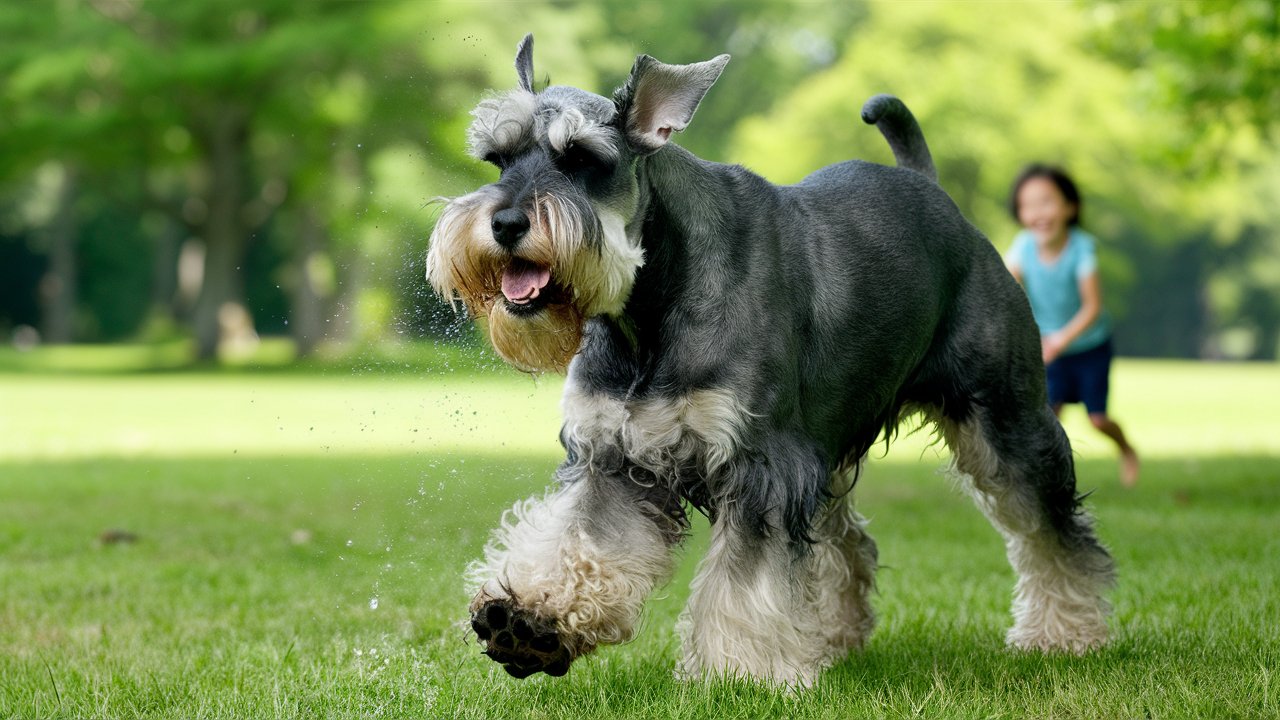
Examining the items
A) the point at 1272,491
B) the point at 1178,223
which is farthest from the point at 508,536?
the point at 1178,223

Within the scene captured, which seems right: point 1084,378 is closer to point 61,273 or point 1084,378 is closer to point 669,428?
point 669,428

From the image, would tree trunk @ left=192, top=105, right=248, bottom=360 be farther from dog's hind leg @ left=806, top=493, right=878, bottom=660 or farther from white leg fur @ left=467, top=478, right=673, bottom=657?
white leg fur @ left=467, top=478, right=673, bottom=657

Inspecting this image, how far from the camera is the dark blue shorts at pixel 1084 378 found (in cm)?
1016

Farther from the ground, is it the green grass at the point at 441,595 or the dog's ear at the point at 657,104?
the dog's ear at the point at 657,104

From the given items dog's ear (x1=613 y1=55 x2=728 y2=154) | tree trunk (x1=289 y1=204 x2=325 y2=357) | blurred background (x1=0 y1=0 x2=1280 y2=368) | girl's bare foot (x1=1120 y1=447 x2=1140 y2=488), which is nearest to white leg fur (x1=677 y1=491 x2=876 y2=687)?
dog's ear (x1=613 y1=55 x2=728 y2=154)

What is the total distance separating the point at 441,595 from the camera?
6.43 m

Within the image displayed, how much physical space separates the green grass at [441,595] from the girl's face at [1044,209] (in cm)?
200

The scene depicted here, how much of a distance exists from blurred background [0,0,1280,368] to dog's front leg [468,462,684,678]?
8.21 m

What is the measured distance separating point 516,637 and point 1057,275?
655 centimetres

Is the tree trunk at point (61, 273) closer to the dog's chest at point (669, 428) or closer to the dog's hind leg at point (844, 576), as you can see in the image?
the dog's hind leg at point (844, 576)

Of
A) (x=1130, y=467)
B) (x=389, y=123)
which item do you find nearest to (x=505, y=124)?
(x=1130, y=467)

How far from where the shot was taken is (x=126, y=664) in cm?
486

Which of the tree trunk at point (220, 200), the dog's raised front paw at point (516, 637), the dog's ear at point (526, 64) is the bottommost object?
the tree trunk at point (220, 200)

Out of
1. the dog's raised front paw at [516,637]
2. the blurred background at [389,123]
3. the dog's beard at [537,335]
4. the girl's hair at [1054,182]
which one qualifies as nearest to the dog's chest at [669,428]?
the dog's beard at [537,335]
